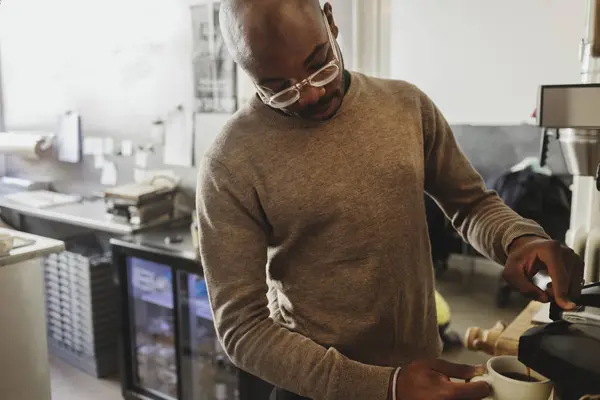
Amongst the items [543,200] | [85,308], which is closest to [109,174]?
[85,308]

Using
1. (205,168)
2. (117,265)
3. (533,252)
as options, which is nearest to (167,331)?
(117,265)

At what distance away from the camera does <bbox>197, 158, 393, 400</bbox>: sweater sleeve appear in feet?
3.02

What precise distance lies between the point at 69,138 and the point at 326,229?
2.88m

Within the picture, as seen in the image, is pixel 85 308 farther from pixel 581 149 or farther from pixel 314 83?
pixel 581 149

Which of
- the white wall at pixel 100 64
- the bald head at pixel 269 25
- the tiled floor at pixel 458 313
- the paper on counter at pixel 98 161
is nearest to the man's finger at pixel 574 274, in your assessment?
the bald head at pixel 269 25

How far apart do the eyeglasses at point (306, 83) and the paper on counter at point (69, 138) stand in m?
2.74

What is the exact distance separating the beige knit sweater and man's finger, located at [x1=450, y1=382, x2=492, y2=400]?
18 centimetres

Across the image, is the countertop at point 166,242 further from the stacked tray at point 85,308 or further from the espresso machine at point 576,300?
the espresso machine at point 576,300

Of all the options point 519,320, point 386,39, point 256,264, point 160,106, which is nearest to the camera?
point 256,264

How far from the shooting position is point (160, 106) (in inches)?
120

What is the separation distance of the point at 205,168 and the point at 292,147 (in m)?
0.15

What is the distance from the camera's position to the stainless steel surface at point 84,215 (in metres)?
2.78

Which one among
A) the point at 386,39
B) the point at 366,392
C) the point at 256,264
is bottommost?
the point at 366,392

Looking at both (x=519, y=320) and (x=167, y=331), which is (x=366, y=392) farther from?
(x=167, y=331)
